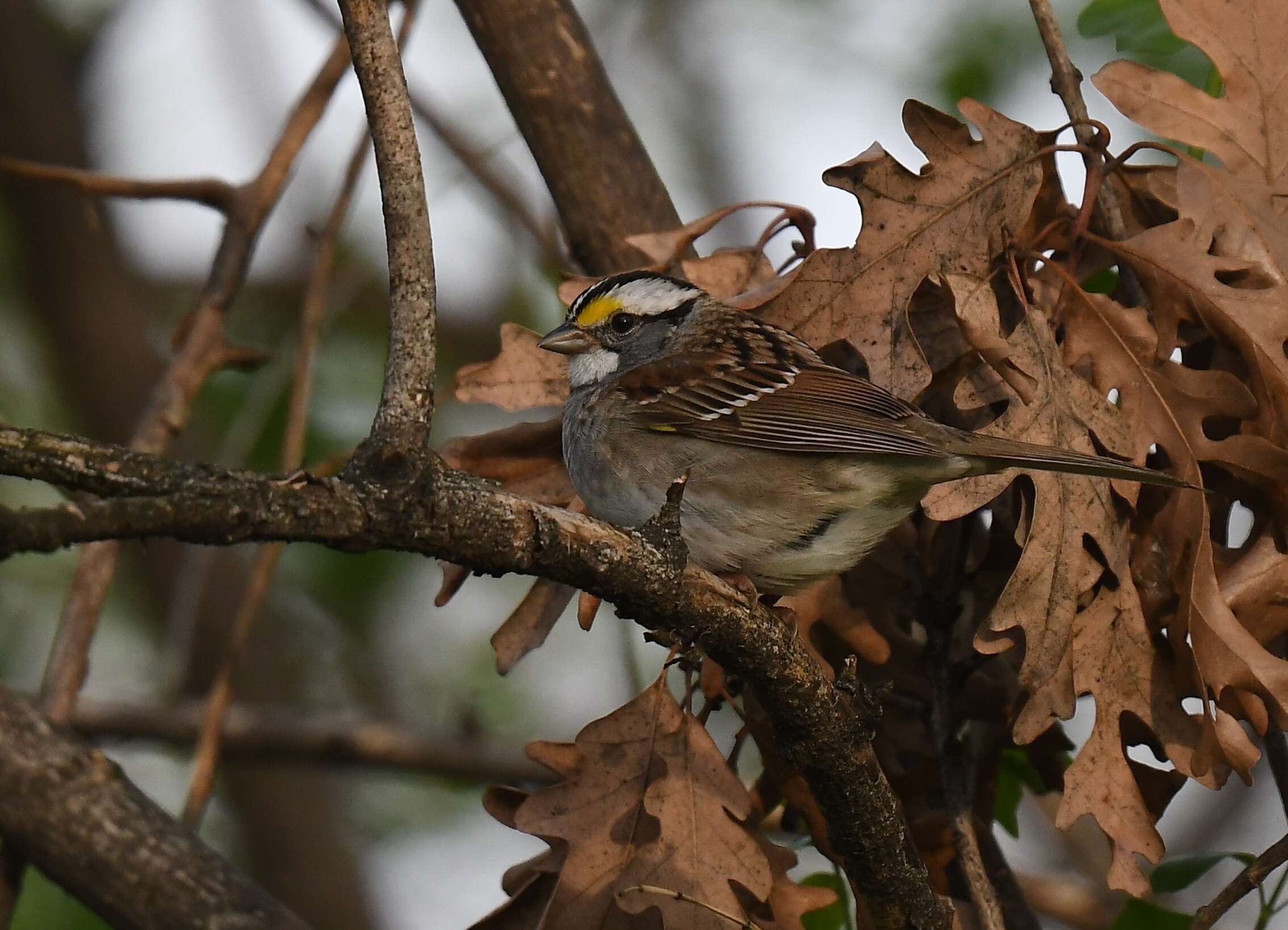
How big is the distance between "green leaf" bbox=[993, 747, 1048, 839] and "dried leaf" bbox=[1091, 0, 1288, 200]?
1.30 m

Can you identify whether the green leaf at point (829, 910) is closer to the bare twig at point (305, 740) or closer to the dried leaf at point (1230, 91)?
the bare twig at point (305, 740)

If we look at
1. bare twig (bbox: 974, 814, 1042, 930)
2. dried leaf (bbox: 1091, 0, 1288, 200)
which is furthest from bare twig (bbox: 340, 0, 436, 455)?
bare twig (bbox: 974, 814, 1042, 930)

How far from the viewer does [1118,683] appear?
260 cm

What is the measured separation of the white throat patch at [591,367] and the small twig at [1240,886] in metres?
1.72

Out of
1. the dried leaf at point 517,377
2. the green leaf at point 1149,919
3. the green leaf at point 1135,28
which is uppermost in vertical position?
the green leaf at point 1135,28

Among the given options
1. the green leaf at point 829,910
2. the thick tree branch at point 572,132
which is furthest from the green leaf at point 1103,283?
the green leaf at point 829,910

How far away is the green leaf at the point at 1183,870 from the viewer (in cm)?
292

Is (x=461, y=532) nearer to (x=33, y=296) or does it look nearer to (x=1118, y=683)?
(x=1118, y=683)

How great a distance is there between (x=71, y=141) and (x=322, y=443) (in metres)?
1.63

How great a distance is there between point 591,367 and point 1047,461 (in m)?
1.33

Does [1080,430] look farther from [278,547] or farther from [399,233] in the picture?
[278,547]

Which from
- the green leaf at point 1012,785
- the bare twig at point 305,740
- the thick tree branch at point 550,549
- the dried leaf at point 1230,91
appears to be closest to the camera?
the thick tree branch at point 550,549

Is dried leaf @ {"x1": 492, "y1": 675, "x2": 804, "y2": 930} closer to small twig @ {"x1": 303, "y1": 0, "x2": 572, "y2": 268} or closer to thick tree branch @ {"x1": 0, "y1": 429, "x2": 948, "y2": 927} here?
thick tree branch @ {"x1": 0, "y1": 429, "x2": 948, "y2": 927}

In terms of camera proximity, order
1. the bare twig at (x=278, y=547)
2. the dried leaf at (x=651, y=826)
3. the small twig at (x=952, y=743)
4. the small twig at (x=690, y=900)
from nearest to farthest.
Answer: the small twig at (x=690, y=900) < the dried leaf at (x=651, y=826) < the small twig at (x=952, y=743) < the bare twig at (x=278, y=547)
